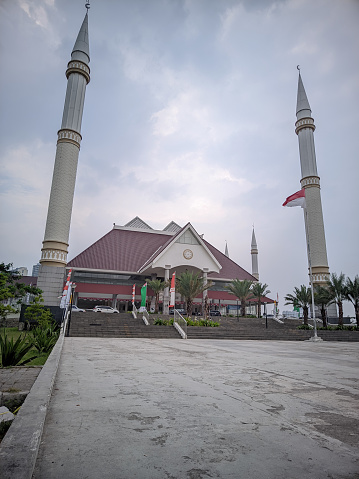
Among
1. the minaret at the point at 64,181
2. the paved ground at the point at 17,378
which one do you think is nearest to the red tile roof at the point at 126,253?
the minaret at the point at 64,181

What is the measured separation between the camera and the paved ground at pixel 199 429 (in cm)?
203

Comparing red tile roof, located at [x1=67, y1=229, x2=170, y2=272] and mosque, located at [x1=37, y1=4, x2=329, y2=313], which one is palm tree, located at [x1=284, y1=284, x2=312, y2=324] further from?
red tile roof, located at [x1=67, y1=229, x2=170, y2=272]

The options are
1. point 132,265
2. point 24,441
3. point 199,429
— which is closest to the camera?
point 24,441

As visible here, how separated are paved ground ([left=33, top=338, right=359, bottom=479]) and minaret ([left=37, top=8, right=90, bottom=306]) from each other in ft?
99.3

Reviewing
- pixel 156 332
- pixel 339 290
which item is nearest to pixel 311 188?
pixel 339 290

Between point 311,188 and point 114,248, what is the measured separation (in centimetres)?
2832

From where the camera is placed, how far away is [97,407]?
341cm

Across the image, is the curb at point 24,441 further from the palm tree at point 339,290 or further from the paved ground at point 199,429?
the palm tree at point 339,290

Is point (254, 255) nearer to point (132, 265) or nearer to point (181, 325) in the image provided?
point (132, 265)

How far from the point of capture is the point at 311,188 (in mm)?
42250

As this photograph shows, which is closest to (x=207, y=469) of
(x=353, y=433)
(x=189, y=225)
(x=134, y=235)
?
(x=353, y=433)

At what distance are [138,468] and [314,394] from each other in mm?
3223

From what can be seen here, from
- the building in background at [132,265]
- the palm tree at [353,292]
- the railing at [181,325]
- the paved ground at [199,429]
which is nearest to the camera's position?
the paved ground at [199,429]

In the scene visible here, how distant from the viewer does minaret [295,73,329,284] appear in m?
40.2
